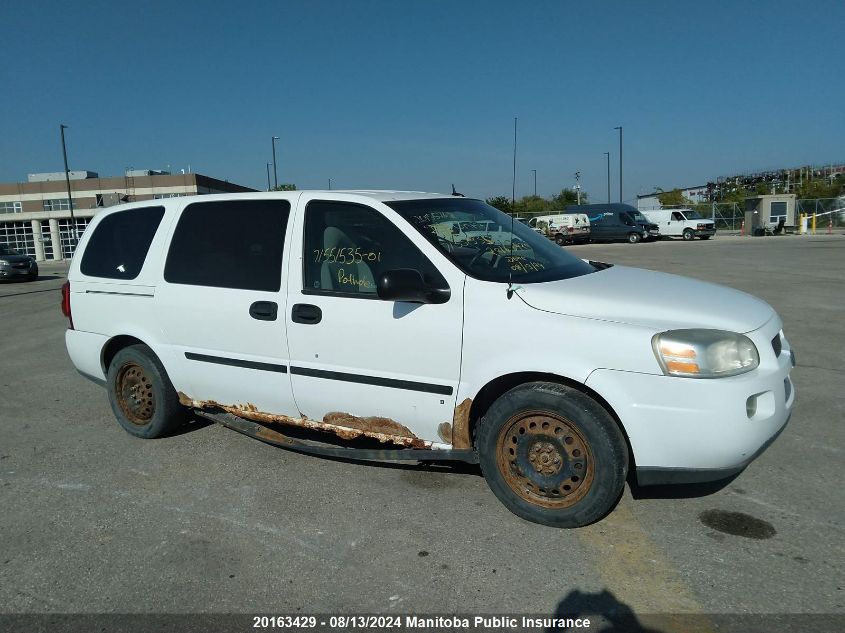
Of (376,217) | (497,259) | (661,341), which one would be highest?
Result: (376,217)

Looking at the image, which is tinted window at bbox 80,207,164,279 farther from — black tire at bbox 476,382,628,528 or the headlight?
the headlight

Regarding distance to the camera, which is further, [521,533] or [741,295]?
[741,295]

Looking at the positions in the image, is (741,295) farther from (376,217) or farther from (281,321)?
(281,321)

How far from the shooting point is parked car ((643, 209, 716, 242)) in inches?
1494

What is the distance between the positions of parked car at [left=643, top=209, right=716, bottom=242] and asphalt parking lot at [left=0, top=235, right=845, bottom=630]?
1407 inches

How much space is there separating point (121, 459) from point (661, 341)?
372cm

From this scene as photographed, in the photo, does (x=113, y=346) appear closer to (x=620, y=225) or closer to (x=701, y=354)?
(x=701, y=354)

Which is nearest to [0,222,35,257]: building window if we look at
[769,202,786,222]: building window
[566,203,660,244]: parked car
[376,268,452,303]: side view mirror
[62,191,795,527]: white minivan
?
[566,203,660,244]: parked car

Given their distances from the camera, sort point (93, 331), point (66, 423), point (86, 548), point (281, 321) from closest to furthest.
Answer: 1. point (86, 548)
2. point (281, 321)
3. point (93, 331)
4. point (66, 423)

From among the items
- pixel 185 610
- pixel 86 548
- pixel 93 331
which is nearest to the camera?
pixel 185 610

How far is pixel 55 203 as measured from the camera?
55.2 metres

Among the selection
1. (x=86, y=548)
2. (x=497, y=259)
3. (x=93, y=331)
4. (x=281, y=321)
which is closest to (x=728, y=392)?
(x=497, y=259)

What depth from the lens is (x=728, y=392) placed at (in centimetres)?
305

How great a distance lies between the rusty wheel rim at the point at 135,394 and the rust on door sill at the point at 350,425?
840 millimetres
